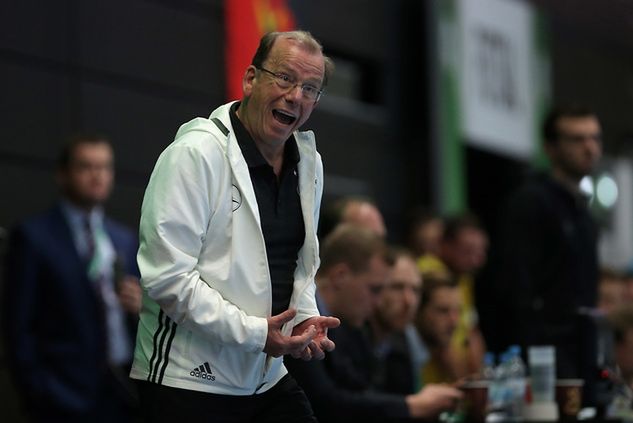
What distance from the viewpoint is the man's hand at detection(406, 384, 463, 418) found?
3.78 metres

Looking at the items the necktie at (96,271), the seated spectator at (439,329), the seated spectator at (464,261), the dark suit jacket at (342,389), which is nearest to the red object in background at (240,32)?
the seated spectator at (464,261)

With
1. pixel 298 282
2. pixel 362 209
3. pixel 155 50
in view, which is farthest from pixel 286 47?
pixel 155 50

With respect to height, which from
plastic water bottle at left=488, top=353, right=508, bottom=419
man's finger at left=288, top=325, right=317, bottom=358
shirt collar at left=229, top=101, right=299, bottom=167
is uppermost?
shirt collar at left=229, top=101, right=299, bottom=167

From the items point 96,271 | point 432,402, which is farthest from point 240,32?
point 432,402

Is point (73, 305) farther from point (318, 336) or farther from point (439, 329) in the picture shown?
point (318, 336)

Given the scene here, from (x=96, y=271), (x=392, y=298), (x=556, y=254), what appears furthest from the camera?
(x=96, y=271)

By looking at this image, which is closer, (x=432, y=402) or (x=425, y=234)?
(x=432, y=402)

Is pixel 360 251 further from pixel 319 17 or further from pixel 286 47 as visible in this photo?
pixel 319 17

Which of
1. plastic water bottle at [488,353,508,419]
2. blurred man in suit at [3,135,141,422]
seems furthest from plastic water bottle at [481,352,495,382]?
blurred man in suit at [3,135,141,422]

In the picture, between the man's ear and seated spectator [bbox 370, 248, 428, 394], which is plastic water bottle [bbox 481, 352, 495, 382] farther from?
the man's ear

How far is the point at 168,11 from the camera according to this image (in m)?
6.62

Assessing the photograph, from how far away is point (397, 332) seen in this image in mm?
4734

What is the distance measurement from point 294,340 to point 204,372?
20 centimetres

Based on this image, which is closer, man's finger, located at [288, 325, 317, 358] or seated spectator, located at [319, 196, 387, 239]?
man's finger, located at [288, 325, 317, 358]
